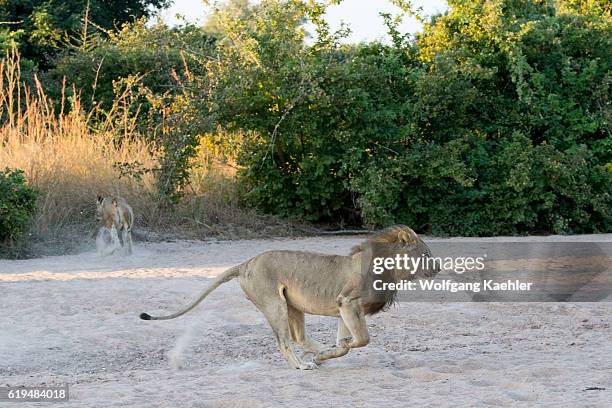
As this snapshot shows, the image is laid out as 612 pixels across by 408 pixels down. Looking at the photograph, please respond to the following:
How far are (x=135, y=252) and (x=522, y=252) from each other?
5.62 m

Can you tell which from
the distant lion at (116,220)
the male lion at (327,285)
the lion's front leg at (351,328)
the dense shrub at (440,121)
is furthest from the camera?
the dense shrub at (440,121)

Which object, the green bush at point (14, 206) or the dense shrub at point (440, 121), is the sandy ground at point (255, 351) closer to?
the green bush at point (14, 206)

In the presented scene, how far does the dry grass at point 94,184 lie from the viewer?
1475 centimetres

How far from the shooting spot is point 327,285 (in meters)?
6.48

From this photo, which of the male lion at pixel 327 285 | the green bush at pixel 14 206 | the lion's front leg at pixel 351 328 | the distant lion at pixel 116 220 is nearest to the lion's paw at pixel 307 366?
the male lion at pixel 327 285

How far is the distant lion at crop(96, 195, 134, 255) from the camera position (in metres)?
13.4

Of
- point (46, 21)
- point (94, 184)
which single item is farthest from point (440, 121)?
point (46, 21)

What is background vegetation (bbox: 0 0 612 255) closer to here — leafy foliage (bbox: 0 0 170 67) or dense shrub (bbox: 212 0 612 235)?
dense shrub (bbox: 212 0 612 235)

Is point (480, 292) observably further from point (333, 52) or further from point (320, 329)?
point (333, 52)

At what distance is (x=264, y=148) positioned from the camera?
16.5 meters

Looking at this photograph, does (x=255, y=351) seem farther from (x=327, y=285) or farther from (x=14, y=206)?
(x=14, y=206)

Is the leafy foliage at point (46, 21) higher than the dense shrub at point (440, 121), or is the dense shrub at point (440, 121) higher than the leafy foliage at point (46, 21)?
the leafy foliage at point (46, 21)

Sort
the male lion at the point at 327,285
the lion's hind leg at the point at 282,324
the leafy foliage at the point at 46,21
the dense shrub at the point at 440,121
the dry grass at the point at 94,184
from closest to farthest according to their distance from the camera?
the male lion at the point at 327,285
the lion's hind leg at the point at 282,324
the dry grass at the point at 94,184
the dense shrub at the point at 440,121
the leafy foliage at the point at 46,21

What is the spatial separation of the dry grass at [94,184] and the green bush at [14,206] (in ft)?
1.57
